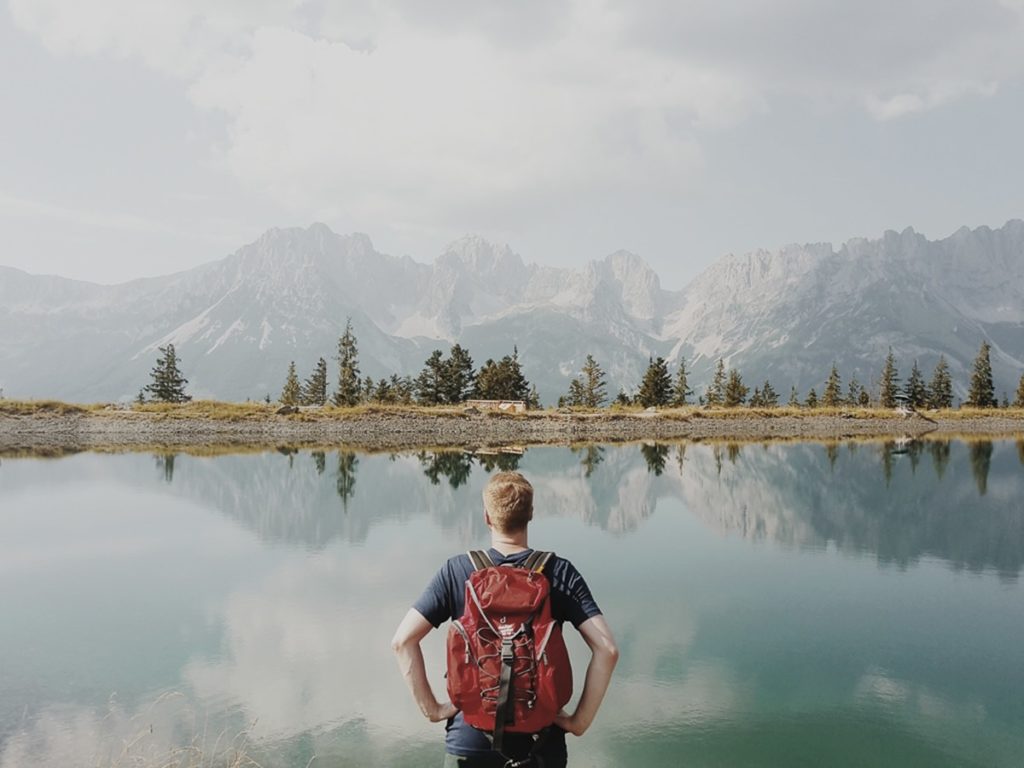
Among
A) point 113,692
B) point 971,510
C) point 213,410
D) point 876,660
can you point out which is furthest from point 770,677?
point 213,410

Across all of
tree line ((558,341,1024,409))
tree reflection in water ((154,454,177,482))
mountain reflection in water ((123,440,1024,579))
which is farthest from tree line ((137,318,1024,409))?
mountain reflection in water ((123,440,1024,579))

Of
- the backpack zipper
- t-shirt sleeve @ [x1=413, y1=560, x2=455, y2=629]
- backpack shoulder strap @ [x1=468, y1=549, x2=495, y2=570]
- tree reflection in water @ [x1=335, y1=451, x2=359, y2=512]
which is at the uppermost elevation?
backpack shoulder strap @ [x1=468, y1=549, x2=495, y2=570]

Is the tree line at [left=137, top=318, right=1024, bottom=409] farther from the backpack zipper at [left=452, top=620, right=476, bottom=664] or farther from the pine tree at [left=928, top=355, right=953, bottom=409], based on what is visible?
the backpack zipper at [left=452, top=620, right=476, bottom=664]

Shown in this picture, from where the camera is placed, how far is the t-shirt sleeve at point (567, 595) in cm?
447

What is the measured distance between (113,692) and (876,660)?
13335 mm

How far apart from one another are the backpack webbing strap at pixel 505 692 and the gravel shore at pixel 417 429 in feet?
208

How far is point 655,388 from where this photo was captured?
110062 millimetres

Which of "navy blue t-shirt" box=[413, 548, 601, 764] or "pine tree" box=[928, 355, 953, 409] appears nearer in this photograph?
"navy blue t-shirt" box=[413, 548, 601, 764]

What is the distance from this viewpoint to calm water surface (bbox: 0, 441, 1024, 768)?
10367mm

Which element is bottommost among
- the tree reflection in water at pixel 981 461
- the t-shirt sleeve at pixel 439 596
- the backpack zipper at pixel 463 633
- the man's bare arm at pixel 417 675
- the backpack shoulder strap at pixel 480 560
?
the tree reflection in water at pixel 981 461

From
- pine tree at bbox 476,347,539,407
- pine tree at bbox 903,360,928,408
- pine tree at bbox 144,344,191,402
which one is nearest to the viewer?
pine tree at bbox 144,344,191,402

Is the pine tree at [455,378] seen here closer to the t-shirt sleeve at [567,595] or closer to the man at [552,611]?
the man at [552,611]

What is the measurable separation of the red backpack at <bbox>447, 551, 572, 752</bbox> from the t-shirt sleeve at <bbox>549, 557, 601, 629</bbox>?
95mm

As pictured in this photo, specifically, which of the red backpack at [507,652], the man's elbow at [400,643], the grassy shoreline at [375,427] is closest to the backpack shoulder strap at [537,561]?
the red backpack at [507,652]
